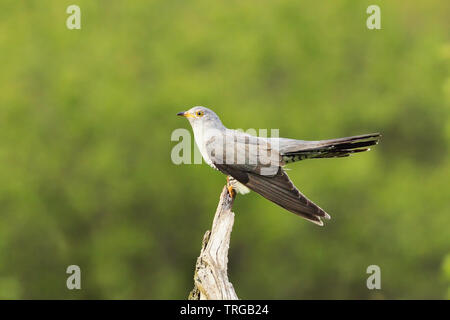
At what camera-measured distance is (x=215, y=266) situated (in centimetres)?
707

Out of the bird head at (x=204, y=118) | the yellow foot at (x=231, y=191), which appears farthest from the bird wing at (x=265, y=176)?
the bird head at (x=204, y=118)

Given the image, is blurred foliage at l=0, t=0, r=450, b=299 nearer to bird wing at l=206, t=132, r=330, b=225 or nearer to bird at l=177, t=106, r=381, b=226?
bird at l=177, t=106, r=381, b=226

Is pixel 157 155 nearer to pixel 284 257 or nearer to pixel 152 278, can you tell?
pixel 152 278

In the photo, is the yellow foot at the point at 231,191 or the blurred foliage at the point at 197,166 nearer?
the yellow foot at the point at 231,191

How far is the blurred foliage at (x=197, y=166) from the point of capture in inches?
989

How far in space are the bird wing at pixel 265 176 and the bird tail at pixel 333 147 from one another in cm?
21

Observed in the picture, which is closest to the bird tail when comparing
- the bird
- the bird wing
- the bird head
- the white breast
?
the bird

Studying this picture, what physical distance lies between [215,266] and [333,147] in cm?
184

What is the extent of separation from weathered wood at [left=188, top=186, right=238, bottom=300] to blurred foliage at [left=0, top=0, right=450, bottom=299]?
16019 mm

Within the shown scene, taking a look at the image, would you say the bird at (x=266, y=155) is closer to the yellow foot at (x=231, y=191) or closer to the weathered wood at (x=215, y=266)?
the yellow foot at (x=231, y=191)

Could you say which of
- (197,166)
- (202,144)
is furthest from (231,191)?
(197,166)

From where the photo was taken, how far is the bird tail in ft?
24.7

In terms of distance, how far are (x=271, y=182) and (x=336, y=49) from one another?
24.3m

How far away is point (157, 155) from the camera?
26359mm
